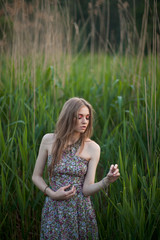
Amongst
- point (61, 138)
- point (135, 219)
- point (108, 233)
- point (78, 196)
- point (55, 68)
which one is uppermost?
point (55, 68)

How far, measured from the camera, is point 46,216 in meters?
1.27

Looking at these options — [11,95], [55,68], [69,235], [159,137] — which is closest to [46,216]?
[69,235]

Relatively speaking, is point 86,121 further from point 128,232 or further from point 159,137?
point 159,137

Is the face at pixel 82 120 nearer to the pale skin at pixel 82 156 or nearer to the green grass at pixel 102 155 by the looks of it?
the pale skin at pixel 82 156

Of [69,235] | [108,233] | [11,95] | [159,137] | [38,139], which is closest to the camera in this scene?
[69,235]

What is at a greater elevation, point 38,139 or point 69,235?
point 38,139

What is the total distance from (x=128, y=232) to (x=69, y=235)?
0.96ft

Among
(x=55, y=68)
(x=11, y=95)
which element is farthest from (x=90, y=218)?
(x=55, y=68)

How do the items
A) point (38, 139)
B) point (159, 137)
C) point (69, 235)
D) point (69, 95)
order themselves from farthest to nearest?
point (69, 95)
point (38, 139)
point (159, 137)
point (69, 235)

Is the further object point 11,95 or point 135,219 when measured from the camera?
point 11,95

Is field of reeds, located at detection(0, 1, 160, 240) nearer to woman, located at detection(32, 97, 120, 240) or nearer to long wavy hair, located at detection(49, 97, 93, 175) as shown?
woman, located at detection(32, 97, 120, 240)

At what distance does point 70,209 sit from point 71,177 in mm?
149

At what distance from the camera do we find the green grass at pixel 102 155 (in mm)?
1384

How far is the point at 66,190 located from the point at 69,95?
130 centimetres
